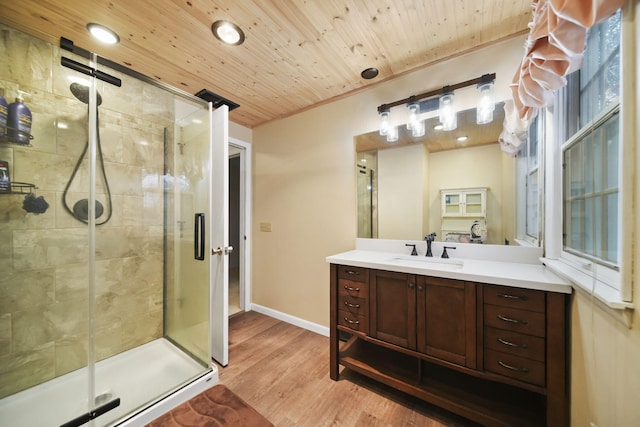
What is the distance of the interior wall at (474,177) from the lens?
5.46ft

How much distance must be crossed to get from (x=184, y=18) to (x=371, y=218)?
1.95 metres

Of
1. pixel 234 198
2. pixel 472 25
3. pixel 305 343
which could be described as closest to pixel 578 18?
pixel 472 25

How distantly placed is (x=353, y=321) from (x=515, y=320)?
3.07 feet

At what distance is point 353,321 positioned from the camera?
1.69 meters

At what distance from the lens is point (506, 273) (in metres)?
1.27

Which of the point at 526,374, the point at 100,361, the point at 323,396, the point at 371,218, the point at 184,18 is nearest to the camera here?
the point at 526,374

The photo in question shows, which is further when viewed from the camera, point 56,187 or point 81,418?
point 56,187

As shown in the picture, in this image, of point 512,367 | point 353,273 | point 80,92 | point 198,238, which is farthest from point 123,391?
point 512,367

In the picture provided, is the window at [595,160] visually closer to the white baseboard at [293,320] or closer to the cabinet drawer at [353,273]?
the cabinet drawer at [353,273]

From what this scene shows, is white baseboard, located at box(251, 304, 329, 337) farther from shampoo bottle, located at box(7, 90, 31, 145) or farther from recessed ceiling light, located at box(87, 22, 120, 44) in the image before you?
recessed ceiling light, located at box(87, 22, 120, 44)

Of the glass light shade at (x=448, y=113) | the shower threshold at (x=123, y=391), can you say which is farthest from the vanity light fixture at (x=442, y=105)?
the shower threshold at (x=123, y=391)

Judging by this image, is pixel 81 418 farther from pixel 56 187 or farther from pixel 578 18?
pixel 578 18

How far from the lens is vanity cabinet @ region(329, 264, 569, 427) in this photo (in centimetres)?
112

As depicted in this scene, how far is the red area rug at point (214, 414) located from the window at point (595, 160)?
176 cm
